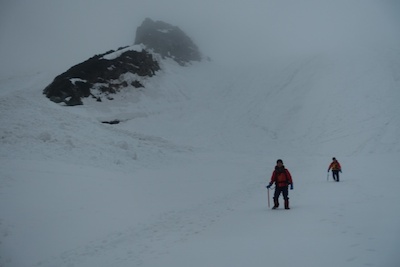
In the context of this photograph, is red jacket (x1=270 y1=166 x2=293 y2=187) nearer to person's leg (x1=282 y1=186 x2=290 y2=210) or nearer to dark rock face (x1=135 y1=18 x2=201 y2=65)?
person's leg (x1=282 y1=186 x2=290 y2=210)

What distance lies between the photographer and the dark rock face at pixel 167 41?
7606cm

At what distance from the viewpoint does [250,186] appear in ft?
59.1

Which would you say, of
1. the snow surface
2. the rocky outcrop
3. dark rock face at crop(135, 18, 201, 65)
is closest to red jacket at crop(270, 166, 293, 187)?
the snow surface

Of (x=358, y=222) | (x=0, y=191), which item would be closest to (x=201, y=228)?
→ (x=358, y=222)

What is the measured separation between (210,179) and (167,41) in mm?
68208

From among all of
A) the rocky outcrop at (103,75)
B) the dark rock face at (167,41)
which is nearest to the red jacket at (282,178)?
the rocky outcrop at (103,75)

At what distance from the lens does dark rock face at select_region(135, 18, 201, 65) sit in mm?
76062

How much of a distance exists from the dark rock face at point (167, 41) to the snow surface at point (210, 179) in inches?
1255

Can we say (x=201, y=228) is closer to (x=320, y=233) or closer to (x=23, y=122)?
(x=320, y=233)

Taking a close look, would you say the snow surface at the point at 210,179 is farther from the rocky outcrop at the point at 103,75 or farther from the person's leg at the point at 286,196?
the rocky outcrop at the point at 103,75

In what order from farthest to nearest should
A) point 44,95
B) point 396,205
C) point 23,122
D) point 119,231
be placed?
1. point 44,95
2. point 23,122
3. point 119,231
4. point 396,205

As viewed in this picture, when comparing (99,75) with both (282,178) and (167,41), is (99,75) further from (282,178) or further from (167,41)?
(167,41)

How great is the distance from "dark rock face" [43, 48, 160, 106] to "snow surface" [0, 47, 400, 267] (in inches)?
85.8

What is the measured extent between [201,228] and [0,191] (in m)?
8.44
